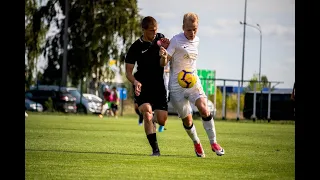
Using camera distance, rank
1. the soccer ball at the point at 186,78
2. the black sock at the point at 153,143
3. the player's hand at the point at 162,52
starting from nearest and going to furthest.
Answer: the player's hand at the point at 162,52, the soccer ball at the point at 186,78, the black sock at the point at 153,143

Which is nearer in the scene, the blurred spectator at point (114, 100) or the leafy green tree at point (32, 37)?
the blurred spectator at point (114, 100)

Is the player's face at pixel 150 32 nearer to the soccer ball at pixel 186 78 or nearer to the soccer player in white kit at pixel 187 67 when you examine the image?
the soccer player in white kit at pixel 187 67

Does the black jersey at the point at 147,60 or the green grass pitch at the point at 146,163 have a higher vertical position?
the black jersey at the point at 147,60

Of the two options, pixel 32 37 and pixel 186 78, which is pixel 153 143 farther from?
pixel 32 37

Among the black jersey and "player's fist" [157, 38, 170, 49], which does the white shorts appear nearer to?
the black jersey

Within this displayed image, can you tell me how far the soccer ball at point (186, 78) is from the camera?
11938mm

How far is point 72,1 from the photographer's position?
58.5m

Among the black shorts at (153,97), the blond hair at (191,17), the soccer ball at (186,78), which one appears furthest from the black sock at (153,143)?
→ the blond hair at (191,17)

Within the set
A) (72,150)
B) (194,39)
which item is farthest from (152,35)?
(72,150)

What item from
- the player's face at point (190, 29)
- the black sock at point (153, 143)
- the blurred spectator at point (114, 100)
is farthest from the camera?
the blurred spectator at point (114, 100)

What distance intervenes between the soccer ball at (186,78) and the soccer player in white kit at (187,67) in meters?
0.09
